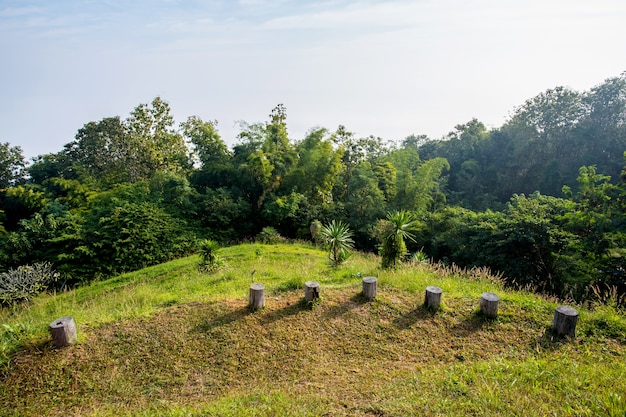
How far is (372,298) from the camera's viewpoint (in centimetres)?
587

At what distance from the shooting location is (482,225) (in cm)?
1161

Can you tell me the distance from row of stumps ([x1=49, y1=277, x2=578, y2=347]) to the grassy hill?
131mm

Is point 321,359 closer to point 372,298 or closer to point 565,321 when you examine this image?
point 372,298

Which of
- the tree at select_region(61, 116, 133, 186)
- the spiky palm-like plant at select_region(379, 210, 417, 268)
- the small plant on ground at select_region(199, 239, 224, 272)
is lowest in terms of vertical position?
the small plant on ground at select_region(199, 239, 224, 272)

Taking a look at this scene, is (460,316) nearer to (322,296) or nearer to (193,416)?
(322,296)

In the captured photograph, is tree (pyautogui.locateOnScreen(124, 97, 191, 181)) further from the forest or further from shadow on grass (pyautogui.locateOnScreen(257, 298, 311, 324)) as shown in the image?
shadow on grass (pyautogui.locateOnScreen(257, 298, 311, 324))

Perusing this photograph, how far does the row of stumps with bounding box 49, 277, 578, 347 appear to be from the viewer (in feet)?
14.5

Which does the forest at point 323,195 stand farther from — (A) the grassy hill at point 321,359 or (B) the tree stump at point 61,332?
(B) the tree stump at point 61,332

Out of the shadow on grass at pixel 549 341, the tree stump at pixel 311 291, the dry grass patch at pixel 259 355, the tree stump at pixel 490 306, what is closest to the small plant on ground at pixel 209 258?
the dry grass patch at pixel 259 355

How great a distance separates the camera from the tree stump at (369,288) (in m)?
5.81

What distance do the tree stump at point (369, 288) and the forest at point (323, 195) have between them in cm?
353

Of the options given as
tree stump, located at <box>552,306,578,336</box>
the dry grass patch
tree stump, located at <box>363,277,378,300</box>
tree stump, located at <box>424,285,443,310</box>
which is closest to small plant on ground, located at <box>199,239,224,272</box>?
the dry grass patch

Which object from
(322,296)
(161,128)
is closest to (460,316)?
(322,296)

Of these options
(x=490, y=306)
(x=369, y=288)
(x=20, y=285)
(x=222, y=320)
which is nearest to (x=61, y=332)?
(x=222, y=320)
